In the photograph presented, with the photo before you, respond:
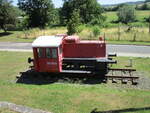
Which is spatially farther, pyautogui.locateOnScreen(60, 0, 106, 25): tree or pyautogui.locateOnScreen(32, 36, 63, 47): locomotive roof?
pyautogui.locateOnScreen(60, 0, 106, 25): tree

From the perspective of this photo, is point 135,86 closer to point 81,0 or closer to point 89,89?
point 89,89

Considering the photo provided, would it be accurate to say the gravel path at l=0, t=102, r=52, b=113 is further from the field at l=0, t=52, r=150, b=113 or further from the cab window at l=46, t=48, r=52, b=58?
the cab window at l=46, t=48, r=52, b=58

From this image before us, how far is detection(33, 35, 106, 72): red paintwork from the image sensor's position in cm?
1678

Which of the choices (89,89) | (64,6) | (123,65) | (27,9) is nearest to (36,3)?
(27,9)

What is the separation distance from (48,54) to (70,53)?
193 centimetres

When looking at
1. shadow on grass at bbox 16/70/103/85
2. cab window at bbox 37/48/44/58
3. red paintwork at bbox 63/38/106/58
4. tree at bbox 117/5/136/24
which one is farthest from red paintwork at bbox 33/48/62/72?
tree at bbox 117/5/136/24

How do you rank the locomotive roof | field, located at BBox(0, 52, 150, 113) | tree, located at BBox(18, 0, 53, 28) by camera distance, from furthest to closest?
1. tree, located at BBox(18, 0, 53, 28)
2. the locomotive roof
3. field, located at BBox(0, 52, 150, 113)

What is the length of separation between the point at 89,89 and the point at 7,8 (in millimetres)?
38197

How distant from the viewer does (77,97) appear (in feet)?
44.9

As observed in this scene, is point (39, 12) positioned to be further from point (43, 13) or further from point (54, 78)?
point (54, 78)

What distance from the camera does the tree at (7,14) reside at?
4775 cm

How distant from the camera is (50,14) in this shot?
59406 millimetres

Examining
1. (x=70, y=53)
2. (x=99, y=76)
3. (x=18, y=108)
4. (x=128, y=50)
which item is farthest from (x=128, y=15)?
(x=18, y=108)

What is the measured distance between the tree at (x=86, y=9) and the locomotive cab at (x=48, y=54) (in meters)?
46.8
